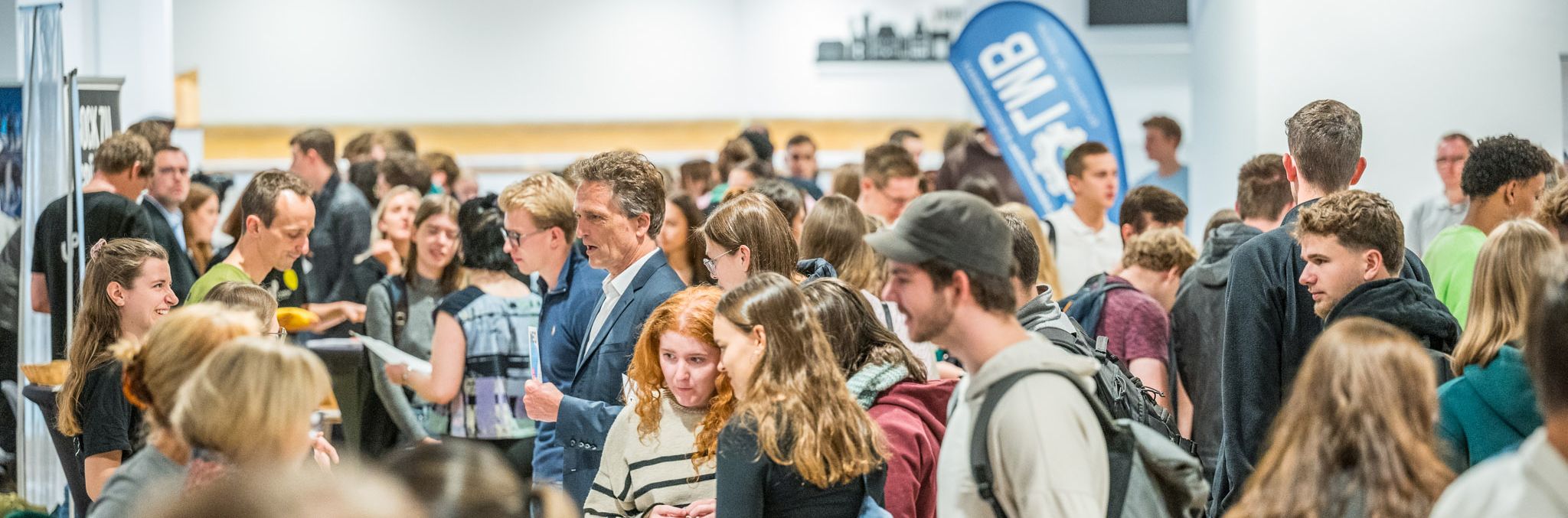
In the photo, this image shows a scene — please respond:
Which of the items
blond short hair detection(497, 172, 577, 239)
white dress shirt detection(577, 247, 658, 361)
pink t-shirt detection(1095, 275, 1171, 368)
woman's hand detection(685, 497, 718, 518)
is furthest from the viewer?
pink t-shirt detection(1095, 275, 1171, 368)

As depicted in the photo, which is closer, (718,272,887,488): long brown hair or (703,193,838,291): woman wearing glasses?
(718,272,887,488): long brown hair

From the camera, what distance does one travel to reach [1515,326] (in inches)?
111

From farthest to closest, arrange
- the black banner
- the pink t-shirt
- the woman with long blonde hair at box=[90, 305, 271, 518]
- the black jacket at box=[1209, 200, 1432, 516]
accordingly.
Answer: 1. the black banner
2. the pink t-shirt
3. the black jacket at box=[1209, 200, 1432, 516]
4. the woman with long blonde hair at box=[90, 305, 271, 518]

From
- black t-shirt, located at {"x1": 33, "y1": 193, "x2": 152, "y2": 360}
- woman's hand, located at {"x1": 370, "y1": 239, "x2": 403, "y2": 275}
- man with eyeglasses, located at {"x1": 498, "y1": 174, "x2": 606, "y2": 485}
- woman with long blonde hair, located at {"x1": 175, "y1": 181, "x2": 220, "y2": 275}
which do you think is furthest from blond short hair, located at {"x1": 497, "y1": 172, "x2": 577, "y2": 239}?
woman with long blonde hair, located at {"x1": 175, "y1": 181, "x2": 220, "y2": 275}

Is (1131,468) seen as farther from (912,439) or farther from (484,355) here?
(484,355)

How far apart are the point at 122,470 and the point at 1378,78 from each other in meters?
4.97

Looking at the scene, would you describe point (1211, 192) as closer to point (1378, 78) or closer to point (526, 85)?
point (1378, 78)

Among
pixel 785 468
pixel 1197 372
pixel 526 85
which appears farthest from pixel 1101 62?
pixel 785 468

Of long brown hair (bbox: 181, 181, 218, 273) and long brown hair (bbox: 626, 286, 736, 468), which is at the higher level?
long brown hair (bbox: 181, 181, 218, 273)

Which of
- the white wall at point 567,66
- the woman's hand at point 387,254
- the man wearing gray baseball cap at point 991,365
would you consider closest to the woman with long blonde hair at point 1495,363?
the man wearing gray baseball cap at point 991,365

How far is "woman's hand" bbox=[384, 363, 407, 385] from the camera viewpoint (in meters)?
4.46

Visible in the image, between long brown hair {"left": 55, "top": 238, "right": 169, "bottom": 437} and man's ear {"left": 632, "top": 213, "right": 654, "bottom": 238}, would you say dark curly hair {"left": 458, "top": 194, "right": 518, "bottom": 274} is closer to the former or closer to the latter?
man's ear {"left": 632, "top": 213, "right": 654, "bottom": 238}

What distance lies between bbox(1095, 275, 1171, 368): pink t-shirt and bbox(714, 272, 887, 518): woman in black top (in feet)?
6.48

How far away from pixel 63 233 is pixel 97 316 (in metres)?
1.84
